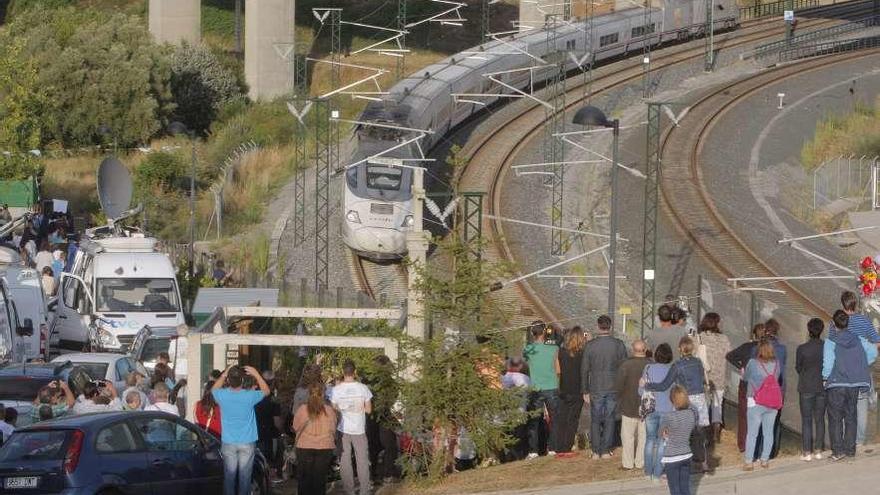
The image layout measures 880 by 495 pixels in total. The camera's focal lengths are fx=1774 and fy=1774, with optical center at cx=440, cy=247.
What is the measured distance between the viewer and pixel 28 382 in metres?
23.5

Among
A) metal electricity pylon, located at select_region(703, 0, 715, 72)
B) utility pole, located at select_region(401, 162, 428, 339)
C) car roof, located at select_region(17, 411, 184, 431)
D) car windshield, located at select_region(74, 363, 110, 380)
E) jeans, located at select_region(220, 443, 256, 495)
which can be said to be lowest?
jeans, located at select_region(220, 443, 256, 495)

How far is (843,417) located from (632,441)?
7.47 feet

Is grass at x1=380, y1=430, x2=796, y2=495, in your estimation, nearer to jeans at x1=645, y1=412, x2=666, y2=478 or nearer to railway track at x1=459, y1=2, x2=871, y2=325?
jeans at x1=645, y1=412, x2=666, y2=478

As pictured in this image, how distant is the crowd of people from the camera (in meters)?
18.0

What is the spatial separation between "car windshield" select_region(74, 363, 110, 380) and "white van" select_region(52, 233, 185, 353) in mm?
7088

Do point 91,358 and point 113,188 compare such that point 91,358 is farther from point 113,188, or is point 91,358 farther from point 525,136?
point 525,136

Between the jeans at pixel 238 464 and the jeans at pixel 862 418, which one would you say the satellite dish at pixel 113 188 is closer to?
the jeans at pixel 238 464

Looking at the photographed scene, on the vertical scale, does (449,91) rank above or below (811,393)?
above

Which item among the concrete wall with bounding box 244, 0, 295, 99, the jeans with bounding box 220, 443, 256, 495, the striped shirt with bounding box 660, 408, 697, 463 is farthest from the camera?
the concrete wall with bounding box 244, 0, 295, 99

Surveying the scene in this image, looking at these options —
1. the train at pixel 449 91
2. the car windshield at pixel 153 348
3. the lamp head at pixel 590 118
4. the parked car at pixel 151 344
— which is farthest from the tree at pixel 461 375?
the train at pixel 449 91

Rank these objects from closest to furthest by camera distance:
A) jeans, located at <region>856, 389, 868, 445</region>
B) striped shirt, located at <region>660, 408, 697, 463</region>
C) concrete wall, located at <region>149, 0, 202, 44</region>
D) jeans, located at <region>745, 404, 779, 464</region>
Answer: striped shirt, located at <region>660, 408, 697, 463</region>
jeans, located at <region>745, 404, 779, 464</region>
jeans, located at <region>856, 389, 868, 445</region>
concrete wall, located at <region>149, 0, 202, 44</region>

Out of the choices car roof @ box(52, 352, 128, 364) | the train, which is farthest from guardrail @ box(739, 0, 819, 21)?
car roof @ box(52, 352, 128, 364)

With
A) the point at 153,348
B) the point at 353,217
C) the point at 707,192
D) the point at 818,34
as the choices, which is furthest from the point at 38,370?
the point at 818,34

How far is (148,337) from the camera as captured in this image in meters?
31.7
